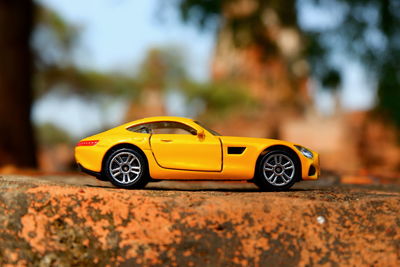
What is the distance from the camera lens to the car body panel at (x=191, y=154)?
3486 millimetres

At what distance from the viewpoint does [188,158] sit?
3.53 m

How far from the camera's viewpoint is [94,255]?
3.01 meters

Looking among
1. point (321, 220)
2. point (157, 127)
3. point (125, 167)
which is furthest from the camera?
point (157, 127)

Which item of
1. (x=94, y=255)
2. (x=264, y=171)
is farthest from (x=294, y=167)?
(x=94, y=255)

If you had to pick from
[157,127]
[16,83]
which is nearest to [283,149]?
[157,127]

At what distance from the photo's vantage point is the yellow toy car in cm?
349

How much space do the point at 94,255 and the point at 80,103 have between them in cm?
3909

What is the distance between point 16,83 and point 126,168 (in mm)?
10308

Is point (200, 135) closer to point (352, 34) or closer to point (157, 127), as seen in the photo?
point (157, 127)

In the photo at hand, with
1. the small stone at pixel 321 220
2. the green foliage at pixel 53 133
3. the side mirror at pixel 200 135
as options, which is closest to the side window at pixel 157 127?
the side mirror at pixel 200 135

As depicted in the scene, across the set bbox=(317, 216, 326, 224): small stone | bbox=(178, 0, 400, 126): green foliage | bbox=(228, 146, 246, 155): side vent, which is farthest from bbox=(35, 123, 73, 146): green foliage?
bbox=(317, 216, 326, 224): small stone

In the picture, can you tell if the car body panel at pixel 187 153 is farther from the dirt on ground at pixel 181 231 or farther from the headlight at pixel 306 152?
the headlight at pixel 306 152

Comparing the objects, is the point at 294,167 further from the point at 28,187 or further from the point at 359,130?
the point at 359,130

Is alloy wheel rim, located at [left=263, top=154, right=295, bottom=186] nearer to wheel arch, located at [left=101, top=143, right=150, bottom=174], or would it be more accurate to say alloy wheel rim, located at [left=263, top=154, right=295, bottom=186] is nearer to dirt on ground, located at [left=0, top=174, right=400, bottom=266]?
dirt on ground, located at [left=0, top=174, right=400, bottom=266]
